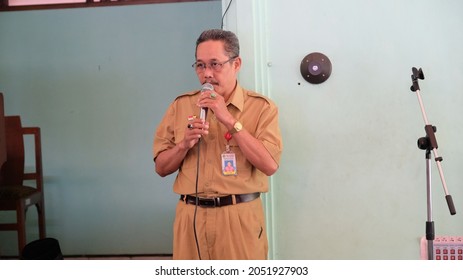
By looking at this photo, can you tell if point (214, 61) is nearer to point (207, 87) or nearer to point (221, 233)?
point (207, 87)

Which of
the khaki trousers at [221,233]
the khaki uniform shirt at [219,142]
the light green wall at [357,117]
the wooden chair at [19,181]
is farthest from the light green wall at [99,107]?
the khaki trousers at [221,233]

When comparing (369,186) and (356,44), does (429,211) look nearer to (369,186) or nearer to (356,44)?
(369,186)

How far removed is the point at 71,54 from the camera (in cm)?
362

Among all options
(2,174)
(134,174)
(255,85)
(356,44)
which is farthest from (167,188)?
(356,44)

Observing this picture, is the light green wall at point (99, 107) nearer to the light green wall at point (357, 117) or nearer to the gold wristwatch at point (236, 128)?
the light green wall at point (357, 117)

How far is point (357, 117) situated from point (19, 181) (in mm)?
2154

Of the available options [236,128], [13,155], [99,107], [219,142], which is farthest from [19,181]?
[236,128]

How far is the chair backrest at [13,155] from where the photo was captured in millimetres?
3326

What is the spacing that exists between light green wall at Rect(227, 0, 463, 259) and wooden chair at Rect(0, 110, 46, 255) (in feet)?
5.73

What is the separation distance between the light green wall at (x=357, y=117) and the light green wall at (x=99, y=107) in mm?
1427

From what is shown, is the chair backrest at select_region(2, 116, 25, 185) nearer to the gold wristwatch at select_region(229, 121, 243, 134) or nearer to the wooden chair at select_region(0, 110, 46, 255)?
the wooden chair at select_region(0, 110, 46, 255)

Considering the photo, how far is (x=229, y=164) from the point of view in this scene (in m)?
1.80
